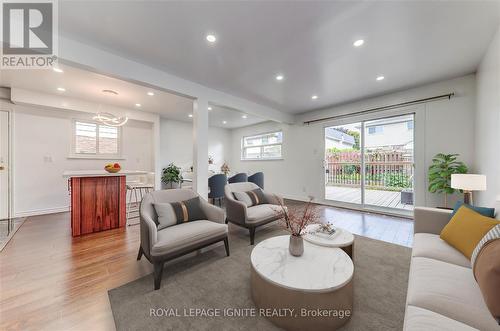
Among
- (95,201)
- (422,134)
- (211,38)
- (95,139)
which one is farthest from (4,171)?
(422,134)

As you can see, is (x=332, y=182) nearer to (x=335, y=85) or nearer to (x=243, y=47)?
(x=335, y=85)

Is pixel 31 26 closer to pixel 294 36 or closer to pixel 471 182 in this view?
pixel 294 36

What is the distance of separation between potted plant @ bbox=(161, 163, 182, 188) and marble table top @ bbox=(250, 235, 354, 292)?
4873 mm

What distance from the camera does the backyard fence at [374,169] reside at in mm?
4199

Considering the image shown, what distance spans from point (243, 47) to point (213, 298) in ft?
9.41

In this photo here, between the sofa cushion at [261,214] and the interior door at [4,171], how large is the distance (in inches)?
197

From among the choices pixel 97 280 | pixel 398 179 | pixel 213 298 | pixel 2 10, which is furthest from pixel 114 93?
pixel 398 179

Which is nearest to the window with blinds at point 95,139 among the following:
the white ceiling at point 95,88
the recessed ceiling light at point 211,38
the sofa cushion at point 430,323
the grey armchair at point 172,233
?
the white ceiling at point 95,88

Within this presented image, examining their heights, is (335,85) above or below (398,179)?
above

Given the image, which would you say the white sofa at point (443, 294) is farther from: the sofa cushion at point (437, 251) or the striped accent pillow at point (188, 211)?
the striped accent pillow at point (188, 211)

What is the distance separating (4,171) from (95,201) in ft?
8.14

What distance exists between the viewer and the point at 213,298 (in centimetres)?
161

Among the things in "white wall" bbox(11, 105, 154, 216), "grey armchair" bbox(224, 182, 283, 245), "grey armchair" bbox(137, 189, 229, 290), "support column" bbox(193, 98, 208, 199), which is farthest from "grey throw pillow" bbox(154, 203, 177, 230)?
"white wall" bbox(11, 105, 154, 216)

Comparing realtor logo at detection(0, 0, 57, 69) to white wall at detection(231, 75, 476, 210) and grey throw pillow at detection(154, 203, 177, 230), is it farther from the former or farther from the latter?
white wall at detection(231, 75, 476, 210)
